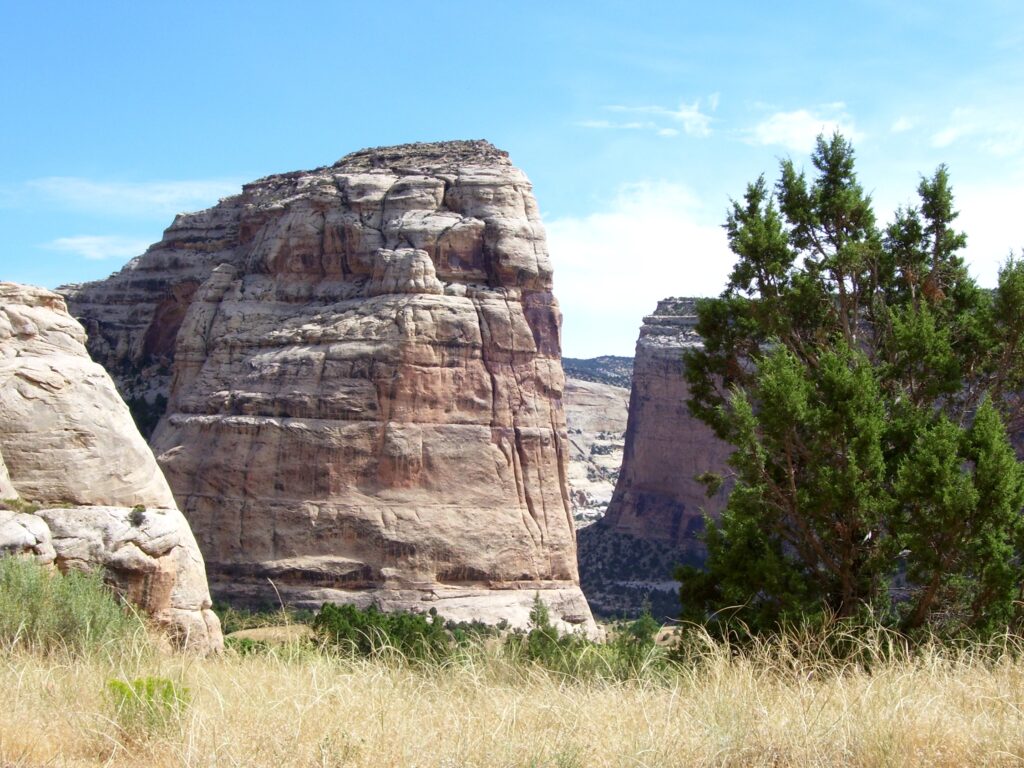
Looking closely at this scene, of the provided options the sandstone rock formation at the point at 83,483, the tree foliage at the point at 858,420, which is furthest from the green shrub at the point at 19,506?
the tree foliage at the point at 858,420

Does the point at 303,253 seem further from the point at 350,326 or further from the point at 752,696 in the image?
the point at 752,696

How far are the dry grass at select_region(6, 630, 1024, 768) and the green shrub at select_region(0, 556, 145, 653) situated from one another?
0.90 m

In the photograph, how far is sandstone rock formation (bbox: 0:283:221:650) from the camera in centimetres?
1340

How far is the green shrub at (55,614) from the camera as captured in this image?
1037 centimetres

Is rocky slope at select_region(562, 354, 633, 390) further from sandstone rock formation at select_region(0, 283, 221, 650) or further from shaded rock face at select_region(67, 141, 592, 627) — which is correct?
sandstone rock formation at select_region(0, 283, 221, 650)

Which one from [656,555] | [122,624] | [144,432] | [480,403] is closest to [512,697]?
[122,624]

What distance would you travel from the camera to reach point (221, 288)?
50500mm

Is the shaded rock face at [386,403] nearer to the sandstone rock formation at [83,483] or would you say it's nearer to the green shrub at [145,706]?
the sandstone rock formation at [83,483]

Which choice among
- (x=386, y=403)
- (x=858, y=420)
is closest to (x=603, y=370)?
(x=386, y=403)

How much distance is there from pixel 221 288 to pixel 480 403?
1224 centimetres

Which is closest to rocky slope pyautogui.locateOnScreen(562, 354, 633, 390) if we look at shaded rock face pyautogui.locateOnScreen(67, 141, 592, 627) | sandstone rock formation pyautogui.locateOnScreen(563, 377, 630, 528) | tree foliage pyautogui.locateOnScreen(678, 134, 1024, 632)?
sandstone rock formation pyautogui.locateOnScreen(563, 377, 630, 528)

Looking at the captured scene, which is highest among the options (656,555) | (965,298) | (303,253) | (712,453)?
(303,253)

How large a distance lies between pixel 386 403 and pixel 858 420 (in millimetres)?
30742

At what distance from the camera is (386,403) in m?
44.5
